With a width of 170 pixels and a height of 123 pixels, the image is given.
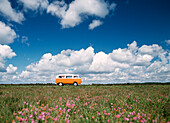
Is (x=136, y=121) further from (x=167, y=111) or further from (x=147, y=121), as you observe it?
(x=167, y=111)

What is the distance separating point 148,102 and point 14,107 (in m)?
5.85

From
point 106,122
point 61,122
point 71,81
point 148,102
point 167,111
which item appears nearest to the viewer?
point 61,122

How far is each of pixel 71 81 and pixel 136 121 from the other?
A: 22.5 m

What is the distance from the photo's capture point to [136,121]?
138 inches

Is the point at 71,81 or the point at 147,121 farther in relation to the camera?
the point at 71,81

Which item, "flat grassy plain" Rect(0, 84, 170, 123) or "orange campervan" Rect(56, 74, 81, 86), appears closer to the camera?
"flat grassy plain" Rect(0, 84, 170, 123)

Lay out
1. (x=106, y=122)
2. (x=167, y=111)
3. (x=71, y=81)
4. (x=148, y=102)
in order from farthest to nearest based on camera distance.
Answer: (x=71, y=81) < (x=148, y=102) < (x=167, y=111) < (x=106, y=122)

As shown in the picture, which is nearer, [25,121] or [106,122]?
[25,121]

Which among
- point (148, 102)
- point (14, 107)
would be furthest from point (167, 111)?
point (14, 107)

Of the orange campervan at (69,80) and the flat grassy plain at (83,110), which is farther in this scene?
the orange campervan at (69,80)

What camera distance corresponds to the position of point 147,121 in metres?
3.52

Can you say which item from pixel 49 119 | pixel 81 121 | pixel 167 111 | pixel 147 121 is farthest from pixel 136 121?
pixel 49 119

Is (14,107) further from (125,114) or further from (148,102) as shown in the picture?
(148,102)

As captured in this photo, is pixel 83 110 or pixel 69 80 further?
pixel 69 80
